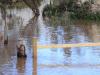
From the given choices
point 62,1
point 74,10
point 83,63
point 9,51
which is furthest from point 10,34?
point 62,1

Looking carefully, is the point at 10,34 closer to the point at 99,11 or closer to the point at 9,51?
the point at 9,51

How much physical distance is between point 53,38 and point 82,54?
17.0ft

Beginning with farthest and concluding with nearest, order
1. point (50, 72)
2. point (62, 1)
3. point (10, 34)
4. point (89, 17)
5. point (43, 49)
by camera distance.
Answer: point (62, 1) → point (89, 17) → point (10, 34) → point (43, 49) → point (50, 72)

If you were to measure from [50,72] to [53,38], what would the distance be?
8399 millimetres

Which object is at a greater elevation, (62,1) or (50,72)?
(62,1)

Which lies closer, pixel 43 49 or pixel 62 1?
pixel 43 49

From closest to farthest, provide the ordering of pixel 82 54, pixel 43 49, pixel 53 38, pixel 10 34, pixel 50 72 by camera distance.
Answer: pixel 50 72 < pixel 82 54 < pixel 43 49 < pixel 53 38 < pixel 10 34

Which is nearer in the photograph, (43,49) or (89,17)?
(43,49)

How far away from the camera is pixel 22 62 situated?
526 inches

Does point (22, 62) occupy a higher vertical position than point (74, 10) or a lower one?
lower

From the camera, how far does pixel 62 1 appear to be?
3912 cm

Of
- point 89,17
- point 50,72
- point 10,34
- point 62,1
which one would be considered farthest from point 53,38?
point 62,1

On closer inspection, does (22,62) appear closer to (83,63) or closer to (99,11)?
(83,63)

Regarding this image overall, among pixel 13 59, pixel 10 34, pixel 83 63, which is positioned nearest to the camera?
pixel 83 63
